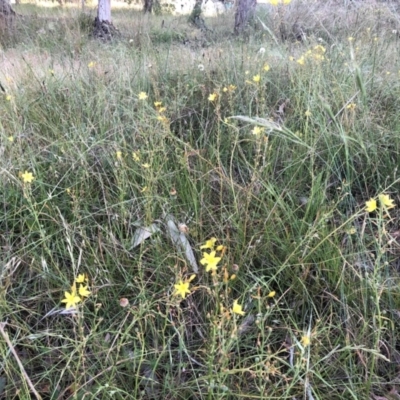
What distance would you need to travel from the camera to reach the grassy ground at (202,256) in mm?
914

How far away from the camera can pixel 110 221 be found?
4.51 feet

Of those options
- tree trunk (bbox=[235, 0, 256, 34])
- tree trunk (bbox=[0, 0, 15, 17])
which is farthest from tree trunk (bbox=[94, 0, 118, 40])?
tree trunk (bbox=[235, 0, 256, 34])

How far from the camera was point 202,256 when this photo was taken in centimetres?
123

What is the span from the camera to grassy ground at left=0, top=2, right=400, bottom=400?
0.91m

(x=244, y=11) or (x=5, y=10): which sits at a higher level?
(x=5, y=10)

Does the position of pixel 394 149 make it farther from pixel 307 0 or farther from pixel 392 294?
pixel 307 0

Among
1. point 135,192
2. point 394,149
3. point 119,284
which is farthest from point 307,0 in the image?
point 119,284

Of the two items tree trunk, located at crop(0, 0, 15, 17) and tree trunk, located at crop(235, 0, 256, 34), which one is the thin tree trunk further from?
tree trunk, located at crop(235, 0, 256, 34)

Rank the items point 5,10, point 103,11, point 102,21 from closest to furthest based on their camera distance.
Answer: point 5,10
point 102,21
point 103,11

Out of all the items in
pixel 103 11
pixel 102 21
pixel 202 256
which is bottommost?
pixel 202 256

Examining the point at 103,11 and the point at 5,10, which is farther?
the point at 103,11

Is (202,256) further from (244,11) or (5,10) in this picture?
(244,11)

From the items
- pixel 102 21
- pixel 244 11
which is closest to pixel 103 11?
pixel 102 21

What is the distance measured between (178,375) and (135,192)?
71 cm
